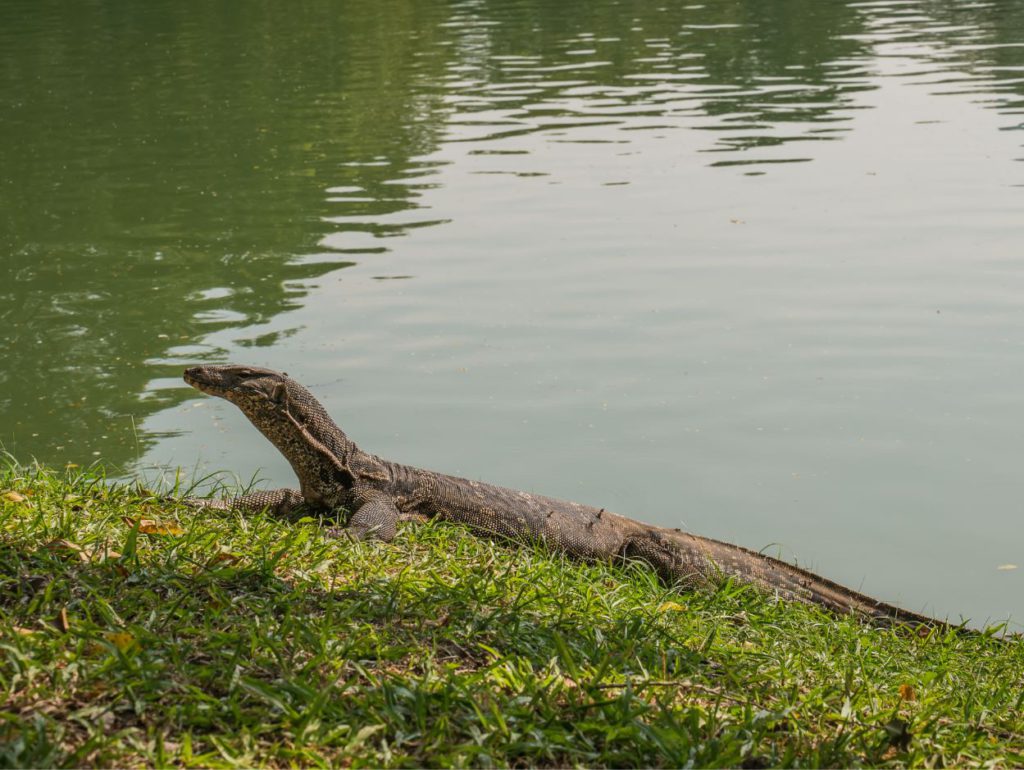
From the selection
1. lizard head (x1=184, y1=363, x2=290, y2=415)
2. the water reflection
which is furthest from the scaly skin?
the water reflection

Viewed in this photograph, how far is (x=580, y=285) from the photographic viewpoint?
1387cm

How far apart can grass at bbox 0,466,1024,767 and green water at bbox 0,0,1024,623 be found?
2898mm

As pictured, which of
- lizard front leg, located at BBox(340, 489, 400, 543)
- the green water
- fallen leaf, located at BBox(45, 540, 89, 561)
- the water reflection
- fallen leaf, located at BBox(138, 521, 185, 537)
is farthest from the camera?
the water reflection

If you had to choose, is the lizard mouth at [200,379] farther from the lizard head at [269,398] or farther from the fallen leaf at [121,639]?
the fallen leaf at [121,639]

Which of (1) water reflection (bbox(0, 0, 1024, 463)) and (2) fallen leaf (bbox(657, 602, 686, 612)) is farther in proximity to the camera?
(1) water reflection (bbox(0, 0, 1024, 463))

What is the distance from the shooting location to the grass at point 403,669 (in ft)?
13.0

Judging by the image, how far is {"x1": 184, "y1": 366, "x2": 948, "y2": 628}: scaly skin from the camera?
7371 mm

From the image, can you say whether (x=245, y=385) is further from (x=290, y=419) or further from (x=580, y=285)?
(x=580, y=285)

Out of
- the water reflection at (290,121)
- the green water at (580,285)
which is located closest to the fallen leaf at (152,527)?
the green water at (580,285)

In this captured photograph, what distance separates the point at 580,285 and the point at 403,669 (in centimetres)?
958

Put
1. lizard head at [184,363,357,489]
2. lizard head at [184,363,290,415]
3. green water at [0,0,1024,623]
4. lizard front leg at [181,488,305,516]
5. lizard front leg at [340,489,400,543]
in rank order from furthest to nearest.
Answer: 1. green water at [0,0,1024,623]
2. lizard head at [184,363,357,489]
3. lizard head at [184,363,290,415]
4. lizard front leg at [181,488,305,516]
5. lizard front leg at [340,489,400,543]

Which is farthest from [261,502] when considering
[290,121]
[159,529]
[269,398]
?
[290,121]

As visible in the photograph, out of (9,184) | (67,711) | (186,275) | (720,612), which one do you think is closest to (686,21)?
(9,184)

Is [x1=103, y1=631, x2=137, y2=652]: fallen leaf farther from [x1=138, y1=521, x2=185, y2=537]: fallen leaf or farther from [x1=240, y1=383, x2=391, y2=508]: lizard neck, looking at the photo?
[x1=240, y1=383, x2=391, y2=508]: lizard neck
